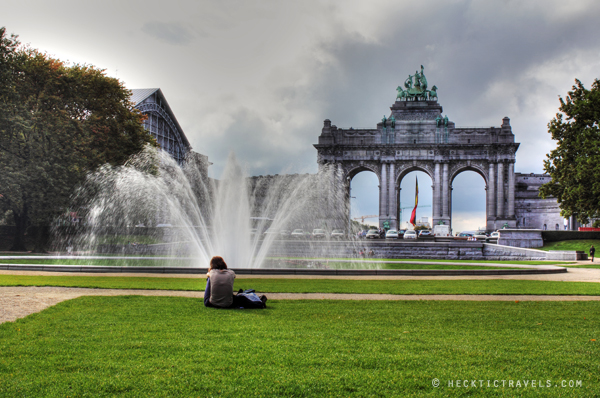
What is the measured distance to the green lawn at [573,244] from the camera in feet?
143

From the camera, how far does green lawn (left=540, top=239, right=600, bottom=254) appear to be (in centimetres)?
4359

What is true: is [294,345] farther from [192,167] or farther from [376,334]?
[192,167]

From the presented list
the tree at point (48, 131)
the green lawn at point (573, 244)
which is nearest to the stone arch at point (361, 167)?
the green lawn at point (573, 244)

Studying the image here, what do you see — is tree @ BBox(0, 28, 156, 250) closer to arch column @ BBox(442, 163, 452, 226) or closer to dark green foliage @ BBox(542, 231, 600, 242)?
dark green foliage @ BBox(542, 231, 600, 242)

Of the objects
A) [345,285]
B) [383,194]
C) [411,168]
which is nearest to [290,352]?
[345,285]

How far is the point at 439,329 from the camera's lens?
7.82 metres

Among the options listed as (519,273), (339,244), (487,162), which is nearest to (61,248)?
(339,244)

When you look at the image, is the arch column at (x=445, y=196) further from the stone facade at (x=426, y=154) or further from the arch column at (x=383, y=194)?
the arch column at (x=383, y=194)

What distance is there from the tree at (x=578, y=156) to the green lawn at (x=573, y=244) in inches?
147

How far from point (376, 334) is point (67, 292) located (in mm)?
8865

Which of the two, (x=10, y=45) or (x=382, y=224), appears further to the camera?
(x=382, y=224)

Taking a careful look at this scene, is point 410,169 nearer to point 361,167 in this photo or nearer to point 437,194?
point 437,194

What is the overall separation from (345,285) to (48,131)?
85.9 ft

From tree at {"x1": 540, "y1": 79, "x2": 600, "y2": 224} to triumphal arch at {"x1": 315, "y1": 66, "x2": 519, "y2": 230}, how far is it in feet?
125
